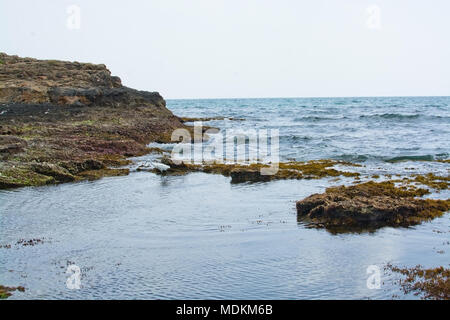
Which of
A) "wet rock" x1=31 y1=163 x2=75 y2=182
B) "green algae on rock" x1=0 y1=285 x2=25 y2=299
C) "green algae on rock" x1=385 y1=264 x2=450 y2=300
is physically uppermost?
"wet rock" x1=31 y1=163 x2=75 y2=182

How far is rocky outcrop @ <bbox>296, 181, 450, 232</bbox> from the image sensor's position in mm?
11906

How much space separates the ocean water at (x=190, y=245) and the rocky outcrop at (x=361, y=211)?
16.7 inches

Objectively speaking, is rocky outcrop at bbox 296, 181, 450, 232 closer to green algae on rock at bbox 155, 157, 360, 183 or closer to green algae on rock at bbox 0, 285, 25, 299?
green algae on rock at bbox 155, 157, 360, 183

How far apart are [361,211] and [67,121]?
24305 millimetres

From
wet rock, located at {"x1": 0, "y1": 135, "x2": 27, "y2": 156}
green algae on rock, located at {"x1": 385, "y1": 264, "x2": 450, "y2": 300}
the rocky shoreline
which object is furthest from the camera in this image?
wet rock, located at {"x1": 0, "y1": 135, "x2": 27, "y2": 156}

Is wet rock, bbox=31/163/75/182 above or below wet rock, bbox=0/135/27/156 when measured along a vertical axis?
below

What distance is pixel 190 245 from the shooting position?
10344 mm

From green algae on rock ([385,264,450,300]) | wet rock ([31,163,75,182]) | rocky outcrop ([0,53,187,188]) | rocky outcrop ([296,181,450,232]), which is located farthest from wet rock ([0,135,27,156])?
green algae on rock ([385,264,450,300])

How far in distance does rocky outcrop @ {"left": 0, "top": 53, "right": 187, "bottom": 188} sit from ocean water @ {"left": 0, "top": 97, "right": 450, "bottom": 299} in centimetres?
253

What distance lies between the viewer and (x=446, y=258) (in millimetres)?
9312

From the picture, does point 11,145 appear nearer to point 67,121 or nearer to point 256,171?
point 256,171

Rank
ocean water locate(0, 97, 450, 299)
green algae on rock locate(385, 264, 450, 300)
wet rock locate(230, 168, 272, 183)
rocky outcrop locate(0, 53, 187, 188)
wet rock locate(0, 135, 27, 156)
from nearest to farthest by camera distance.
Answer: green algae on rock locate(385, 264, 450, 300), ocean water locate(0, 97, 450, 299), wet rock locate(230, 168, 272, 183), rocky outcrop locate(0, 53, 187, 188), wet rock locate(0, 135, 27, 156)

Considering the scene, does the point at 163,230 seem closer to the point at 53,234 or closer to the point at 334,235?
the point at 53,234
